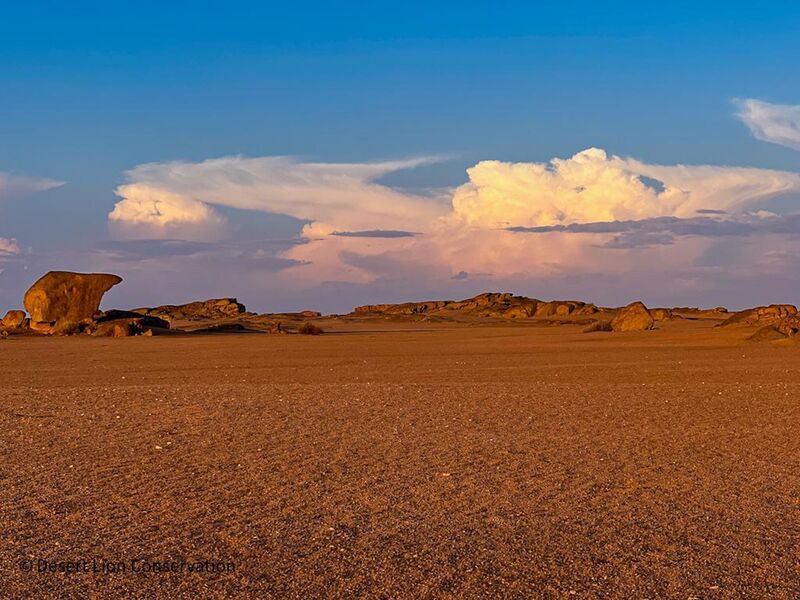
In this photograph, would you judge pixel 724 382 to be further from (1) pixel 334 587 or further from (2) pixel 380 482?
(1) pixel 334 587

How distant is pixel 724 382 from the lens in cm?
2103

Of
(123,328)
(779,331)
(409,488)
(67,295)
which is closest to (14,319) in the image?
(67,295)

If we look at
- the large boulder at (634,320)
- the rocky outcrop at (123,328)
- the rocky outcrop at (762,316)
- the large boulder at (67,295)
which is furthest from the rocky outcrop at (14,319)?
the rocky outcrop at (762,316)

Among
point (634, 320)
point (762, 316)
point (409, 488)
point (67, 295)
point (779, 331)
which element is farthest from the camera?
point (67, 295)

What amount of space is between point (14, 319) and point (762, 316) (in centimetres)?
3915

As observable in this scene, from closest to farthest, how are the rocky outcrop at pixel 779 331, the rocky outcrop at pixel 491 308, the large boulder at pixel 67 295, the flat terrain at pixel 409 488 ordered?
1. the flat terrain at pixel 409 488
2. the rocky outcrop at pixel 779 331
3. the large boulder at pixel 67 295
4. the rocky outcrop at pixel 491 308

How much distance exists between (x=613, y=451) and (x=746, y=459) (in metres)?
1.56

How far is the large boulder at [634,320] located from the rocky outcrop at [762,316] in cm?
368

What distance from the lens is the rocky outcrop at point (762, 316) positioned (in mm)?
44656

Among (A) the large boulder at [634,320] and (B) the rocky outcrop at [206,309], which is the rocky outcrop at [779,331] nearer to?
(A) the large boulder at [634,320]

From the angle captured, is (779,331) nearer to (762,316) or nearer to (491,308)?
(762,316)

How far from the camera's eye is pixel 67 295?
51562mm

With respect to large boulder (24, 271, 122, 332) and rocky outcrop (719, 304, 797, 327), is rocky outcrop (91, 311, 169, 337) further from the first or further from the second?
rocky outcrop (719, 304, 797, 327)

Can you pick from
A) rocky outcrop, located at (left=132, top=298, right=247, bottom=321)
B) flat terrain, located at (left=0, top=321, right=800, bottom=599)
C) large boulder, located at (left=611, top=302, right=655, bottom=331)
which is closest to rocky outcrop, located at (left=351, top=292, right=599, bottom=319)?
rocky outcrop, located at (left=132, top=298, right=247, bottom=321)
